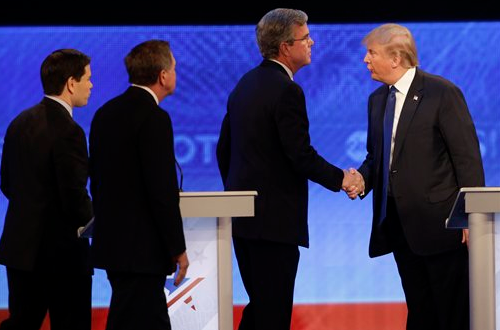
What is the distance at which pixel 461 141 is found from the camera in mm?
3936

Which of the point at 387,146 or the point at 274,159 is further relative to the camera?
the point at 387,146

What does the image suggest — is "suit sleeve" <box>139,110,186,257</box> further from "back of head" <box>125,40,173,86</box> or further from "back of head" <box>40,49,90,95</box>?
"back of head" <box>40,49,90,95</box>

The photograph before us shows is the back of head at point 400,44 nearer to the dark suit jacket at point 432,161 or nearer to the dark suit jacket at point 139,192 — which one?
the dark suit jacket at point 432,161

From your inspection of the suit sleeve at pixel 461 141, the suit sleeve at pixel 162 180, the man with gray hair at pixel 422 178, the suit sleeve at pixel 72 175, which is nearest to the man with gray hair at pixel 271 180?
the man with gray hair at pixel 422 178

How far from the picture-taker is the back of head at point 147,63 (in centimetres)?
327

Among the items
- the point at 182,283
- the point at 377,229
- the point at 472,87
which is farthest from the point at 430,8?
the point at 182,283

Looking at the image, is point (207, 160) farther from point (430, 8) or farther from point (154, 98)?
point (154, 98)

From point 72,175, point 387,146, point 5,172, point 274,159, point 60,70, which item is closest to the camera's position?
point 72,175

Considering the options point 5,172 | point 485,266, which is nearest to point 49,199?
point 5,172

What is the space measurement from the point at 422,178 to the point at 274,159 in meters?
0.62

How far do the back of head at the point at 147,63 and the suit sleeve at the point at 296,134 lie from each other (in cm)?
81

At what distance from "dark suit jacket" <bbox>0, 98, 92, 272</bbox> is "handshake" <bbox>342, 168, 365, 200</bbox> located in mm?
1211

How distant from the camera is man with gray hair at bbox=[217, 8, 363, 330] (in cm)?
388

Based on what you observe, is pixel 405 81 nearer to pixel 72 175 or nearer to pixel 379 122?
pixel 379 122
